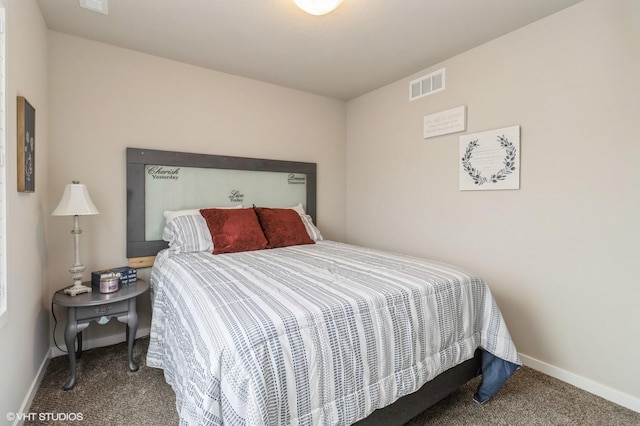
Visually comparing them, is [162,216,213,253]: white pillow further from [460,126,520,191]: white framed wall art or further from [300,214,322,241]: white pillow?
[460,126,520,191]: white framed wall art

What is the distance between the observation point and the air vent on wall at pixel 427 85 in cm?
284

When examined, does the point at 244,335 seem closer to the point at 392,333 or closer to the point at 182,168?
the point at 392,333

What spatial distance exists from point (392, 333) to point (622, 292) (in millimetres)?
1574

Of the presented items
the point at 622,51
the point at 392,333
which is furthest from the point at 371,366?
the point at 622,51

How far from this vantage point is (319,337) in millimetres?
1194

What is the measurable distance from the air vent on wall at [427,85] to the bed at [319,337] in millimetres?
1656

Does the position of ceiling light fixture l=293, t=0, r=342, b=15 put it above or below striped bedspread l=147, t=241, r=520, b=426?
above

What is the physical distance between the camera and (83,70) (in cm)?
245

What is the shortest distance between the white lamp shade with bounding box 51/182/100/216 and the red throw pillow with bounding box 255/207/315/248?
1306 mm

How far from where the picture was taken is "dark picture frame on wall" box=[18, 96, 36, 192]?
1.60m

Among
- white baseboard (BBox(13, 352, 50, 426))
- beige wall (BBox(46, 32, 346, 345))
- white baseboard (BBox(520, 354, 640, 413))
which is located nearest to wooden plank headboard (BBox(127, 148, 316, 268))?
beige wall (BBox(46, 32, 346, 345))

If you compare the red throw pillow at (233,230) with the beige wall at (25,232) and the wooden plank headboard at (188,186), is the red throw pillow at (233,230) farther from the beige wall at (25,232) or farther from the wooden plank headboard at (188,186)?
the beige wall at (25,232)

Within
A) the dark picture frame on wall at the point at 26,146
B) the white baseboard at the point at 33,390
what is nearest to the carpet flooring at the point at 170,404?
the white baseboard at the point at 33,390

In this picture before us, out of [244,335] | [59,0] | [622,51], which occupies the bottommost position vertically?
[244,335]
